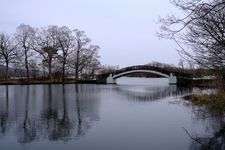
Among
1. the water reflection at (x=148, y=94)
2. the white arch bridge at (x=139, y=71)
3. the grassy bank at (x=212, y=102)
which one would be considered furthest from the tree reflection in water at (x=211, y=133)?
the white arch bridge at (x=139, y=71)

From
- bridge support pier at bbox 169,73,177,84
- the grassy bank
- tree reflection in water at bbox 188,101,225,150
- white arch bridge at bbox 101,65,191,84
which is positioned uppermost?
white arch bridge at bbox 101,65,191,84

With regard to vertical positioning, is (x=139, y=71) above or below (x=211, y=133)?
above

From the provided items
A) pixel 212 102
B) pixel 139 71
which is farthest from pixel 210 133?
pixel 139 71

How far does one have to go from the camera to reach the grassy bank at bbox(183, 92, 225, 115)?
499 inches

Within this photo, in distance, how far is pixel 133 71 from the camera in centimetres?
4300

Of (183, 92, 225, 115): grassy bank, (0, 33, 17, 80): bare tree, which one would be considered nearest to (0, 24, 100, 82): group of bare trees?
(0, 33, 17, 80): bare tree

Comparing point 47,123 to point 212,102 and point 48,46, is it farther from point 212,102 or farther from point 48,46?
point 48,46

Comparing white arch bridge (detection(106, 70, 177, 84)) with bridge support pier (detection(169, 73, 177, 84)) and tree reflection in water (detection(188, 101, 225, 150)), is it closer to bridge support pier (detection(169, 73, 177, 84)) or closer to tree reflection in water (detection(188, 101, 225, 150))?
bridge support pier (detection(169, 73, 177, 84))

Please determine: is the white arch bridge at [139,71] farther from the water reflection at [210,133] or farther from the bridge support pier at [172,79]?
the water reflection at [210,133]

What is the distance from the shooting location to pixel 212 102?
1460cm

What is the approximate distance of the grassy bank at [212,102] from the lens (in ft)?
41.6

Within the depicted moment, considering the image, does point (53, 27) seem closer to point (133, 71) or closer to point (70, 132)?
point (133, 71)

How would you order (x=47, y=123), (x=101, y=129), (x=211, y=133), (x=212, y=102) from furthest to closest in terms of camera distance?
(x=212, y=102) < (x=47, y=123) < (x=101, y=129) < (x=211, y=133)

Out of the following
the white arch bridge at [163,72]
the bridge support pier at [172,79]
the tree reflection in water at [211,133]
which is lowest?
the tree reflection in water at [211,133]
